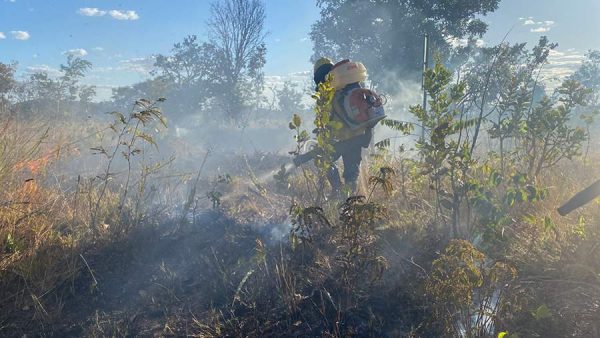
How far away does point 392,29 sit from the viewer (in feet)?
47.9

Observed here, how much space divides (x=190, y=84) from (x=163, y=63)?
1.33 metres

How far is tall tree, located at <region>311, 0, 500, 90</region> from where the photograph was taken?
44.9 feet

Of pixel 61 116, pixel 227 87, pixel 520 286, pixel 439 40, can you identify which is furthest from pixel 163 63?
pixel 520 286

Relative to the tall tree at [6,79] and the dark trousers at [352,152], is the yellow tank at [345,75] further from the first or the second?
the tall tree at [6,79]

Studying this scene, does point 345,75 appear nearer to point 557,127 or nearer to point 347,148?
point 347,148

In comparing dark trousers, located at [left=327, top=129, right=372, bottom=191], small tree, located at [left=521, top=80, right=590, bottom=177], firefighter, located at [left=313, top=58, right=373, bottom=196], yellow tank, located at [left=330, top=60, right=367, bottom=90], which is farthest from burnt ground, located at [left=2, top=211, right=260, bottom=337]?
small tree, located at [left=521, top=80, right=590, bottom=177]

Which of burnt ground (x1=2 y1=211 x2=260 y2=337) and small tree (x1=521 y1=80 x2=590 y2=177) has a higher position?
small tree (x1=521 y1=80 x2=590 y2=177)

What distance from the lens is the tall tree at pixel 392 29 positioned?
1367 centimetres

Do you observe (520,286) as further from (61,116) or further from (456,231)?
(61,116)

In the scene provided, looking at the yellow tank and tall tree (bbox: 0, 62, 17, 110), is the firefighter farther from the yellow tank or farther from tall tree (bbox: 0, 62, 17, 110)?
tall tree (bbox: 0, 62, 17, 110)

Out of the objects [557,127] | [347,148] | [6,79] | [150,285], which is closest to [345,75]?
[347,148]

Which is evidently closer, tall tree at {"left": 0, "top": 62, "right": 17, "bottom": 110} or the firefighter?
the firefighter

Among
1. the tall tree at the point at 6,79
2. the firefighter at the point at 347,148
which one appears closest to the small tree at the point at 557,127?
the firefighter at the point at 347,148

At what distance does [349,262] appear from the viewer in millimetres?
2240
